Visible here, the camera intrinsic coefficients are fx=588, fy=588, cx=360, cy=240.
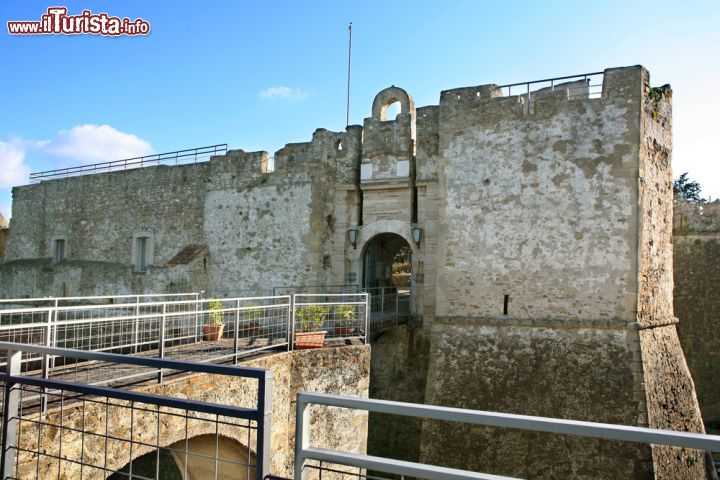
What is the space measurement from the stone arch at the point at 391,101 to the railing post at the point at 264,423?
13.3 m

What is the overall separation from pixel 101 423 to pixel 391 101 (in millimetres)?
12260

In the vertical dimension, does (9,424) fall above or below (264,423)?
below

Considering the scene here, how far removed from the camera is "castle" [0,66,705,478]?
12156 millimetres

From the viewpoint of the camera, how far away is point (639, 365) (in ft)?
38.8

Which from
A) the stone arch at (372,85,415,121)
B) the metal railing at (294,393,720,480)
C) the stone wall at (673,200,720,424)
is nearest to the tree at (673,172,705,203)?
the stone wall at (673,200,720,424)

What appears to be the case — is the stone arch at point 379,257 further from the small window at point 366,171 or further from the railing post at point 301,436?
the railing post at point 301,436

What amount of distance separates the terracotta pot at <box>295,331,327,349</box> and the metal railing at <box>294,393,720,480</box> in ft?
22.3

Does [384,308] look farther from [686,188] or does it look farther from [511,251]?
[686,188]

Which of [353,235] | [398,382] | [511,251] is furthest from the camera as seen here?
[353,235]

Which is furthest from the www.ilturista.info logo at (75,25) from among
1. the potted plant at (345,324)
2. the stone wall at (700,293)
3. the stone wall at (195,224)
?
the stone wall at (700,293)

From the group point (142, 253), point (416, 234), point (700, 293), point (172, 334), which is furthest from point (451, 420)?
point (700, 293)

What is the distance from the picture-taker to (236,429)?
7637 millimetres

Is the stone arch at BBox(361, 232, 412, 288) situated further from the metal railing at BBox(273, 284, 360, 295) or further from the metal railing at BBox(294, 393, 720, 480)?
the metal railing at BBox(294, 393, 720, 480)

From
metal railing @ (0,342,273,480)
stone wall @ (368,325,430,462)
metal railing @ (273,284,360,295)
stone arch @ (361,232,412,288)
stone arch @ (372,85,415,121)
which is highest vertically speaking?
stone arch @ (372,85,415,121)
